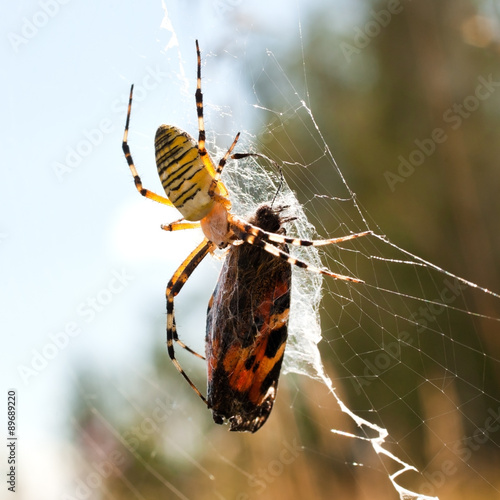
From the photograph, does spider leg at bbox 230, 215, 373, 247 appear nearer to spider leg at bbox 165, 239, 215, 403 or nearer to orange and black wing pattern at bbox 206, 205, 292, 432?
orange and black wing pattern at bbox 206, 205, 292, 432

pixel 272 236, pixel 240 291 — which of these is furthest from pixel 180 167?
pixel 240 291

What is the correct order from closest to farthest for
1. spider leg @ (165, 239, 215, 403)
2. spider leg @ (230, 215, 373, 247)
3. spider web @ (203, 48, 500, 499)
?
spider leg @ (230, 215, 373, 247), spider leg @ (165, 239, 215, 403), spider web @ (203, 48, 500, 499)

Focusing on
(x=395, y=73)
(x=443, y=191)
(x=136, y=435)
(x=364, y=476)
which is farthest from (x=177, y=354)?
(x=395, y=73)

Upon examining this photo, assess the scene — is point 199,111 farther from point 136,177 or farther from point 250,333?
point 250,333

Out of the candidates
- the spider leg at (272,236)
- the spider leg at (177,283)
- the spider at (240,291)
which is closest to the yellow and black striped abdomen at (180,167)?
the spider at (240,291)

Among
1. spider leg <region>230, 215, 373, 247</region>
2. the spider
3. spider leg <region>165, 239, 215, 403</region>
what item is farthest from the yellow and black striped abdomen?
spider leg <region>165, 239, 215, 403</region>

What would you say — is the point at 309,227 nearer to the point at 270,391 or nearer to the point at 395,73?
the point at 270,391
